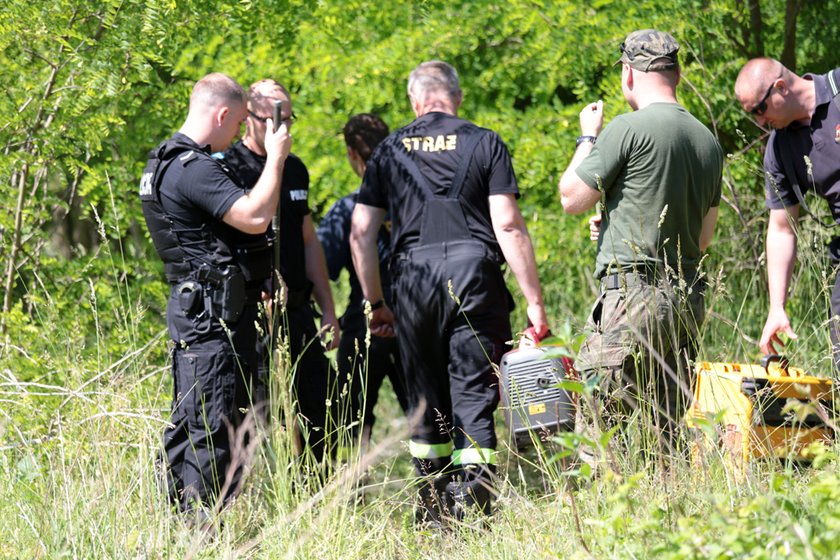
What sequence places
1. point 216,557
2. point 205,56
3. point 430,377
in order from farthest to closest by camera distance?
point 205,56, point 430,377, point 216,557

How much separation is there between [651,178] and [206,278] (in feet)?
6.01

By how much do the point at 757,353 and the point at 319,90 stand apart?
3.54 metres

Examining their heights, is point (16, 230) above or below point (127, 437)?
above

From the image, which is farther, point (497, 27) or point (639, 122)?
point (497, 27)

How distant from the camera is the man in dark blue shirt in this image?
4.09 metres

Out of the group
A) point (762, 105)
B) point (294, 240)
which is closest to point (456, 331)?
point (294, 240)

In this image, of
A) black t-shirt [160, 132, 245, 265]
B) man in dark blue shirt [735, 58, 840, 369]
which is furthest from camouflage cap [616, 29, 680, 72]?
black t-shirt [160, 132, 245, 265]

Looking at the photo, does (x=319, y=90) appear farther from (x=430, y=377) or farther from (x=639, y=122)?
(x=639, y=122)

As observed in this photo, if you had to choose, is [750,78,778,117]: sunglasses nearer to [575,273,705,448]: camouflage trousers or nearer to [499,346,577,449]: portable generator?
[575,273,705,448]: camouflage trousers

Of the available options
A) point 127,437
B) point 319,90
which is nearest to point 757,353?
point 319,90

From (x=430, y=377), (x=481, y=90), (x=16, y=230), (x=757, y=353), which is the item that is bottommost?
(x=757, y=353)

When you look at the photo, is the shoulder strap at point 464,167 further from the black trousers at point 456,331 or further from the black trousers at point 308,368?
the black trousers at point 308,368

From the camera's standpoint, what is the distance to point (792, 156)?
4254 millimetres

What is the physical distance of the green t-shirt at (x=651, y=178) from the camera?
381 cm
